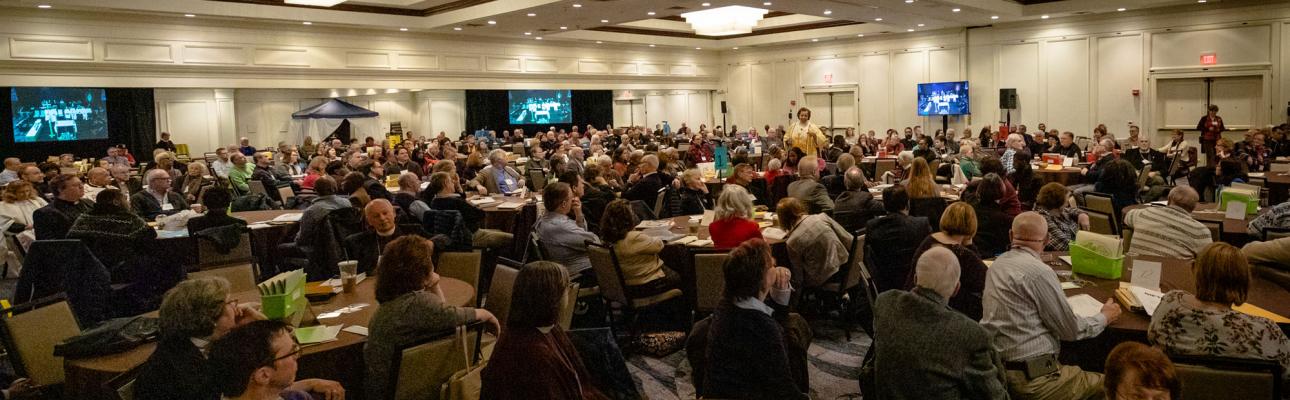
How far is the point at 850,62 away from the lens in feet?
73.3

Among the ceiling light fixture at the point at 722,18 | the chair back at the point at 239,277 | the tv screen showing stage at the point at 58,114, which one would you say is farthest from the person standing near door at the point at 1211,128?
the tv screen showing stage at the point at 58,114

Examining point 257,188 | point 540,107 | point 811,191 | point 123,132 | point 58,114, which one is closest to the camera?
point 811,191

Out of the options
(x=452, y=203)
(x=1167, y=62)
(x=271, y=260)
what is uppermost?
(x=1167, y=62)

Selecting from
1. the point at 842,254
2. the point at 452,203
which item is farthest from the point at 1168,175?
the point at 452,203

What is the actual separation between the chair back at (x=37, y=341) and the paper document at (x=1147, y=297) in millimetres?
4781

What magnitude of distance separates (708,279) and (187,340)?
291 centimetres

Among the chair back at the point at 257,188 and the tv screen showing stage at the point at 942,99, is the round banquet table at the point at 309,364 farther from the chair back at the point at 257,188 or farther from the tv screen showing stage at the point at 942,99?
the tv screen showing stage at the point at 942,99

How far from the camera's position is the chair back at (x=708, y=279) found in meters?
5.14

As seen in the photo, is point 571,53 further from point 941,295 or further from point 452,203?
point 941,295

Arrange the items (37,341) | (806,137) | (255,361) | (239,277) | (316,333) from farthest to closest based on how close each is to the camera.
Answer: (806,137) → (239,277) → (37,341) → (316,333) → (255,361)

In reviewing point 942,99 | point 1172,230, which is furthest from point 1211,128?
point 1172,230

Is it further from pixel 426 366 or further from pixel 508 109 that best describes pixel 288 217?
pixel 508 109

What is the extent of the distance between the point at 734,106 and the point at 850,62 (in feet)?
12.6

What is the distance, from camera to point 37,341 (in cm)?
398
